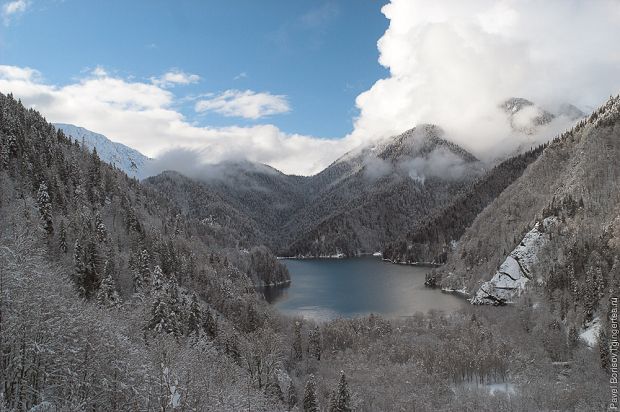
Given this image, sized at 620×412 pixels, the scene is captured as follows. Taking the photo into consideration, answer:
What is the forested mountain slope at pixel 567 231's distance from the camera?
119 meters

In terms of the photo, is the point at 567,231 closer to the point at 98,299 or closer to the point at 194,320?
the point at 194,320

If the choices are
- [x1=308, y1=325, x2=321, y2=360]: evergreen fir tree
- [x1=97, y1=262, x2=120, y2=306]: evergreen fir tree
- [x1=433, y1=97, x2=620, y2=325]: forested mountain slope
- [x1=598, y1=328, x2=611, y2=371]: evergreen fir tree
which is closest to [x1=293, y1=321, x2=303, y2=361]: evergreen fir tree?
[x1=308, y1=325, x2=321, y2=360]: evergreen fir tree

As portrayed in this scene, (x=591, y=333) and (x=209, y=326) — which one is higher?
(x=209, y=326)

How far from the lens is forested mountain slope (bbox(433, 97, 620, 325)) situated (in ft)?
389

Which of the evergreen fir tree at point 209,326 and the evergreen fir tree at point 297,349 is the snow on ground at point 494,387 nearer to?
the evergreen fir tree at point 297,349

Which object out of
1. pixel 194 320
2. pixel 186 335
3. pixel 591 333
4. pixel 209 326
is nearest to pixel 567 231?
pixel 591 333

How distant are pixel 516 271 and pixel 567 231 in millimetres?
21013

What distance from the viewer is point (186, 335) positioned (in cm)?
7638

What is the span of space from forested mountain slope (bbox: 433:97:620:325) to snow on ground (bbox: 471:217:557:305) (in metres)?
0.33

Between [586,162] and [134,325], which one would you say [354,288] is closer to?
[586,162]

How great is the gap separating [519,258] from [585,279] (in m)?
34.6

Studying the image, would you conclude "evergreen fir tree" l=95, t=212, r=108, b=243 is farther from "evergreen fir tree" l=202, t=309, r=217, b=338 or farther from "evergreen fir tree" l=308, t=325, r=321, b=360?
"evergreen fir tree" l=308, t=325, r=321, b=360

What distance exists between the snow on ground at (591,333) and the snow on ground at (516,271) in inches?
1640

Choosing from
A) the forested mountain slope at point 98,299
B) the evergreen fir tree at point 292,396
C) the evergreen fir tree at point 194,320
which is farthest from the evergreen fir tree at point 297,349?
the evergreen fir tree at point 194,320
